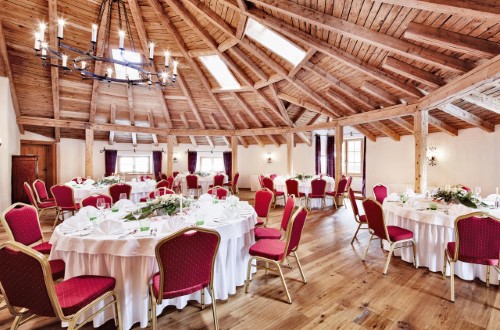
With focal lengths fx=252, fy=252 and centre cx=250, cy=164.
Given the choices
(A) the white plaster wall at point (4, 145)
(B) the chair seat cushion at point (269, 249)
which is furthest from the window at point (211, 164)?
(B) the chair seat cushion at point (269, 249)

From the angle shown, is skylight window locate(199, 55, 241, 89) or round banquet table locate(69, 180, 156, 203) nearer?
round banquet table locate(69, 180, 156, 203)

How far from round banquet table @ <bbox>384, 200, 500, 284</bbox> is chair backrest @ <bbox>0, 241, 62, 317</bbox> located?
434 cm

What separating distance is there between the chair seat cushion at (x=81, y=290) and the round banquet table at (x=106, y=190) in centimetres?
495

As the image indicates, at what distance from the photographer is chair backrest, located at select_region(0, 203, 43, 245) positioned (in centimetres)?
284

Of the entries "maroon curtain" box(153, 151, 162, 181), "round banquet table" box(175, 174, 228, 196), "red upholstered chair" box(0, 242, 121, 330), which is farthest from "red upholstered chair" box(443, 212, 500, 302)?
"maroon curtain" box(153, 151, 162, 181)

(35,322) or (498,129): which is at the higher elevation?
(498,129)

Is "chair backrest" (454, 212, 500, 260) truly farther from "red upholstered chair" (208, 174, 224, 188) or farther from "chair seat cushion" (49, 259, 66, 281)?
"red upholstered chair" (208, 174, 224, 188)

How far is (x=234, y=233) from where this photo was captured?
292 centimetres

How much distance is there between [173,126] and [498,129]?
11.5m

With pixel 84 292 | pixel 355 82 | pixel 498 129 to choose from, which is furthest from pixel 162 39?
pixel 498 129

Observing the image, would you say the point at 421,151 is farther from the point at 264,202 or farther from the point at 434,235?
the point at 264,202

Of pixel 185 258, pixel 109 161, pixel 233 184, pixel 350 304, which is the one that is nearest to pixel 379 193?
pixel 350 304

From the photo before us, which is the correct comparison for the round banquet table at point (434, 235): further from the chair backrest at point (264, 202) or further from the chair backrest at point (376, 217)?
the chair backrest at point (264, 202)

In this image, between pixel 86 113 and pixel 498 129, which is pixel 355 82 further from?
pixel 86 113
